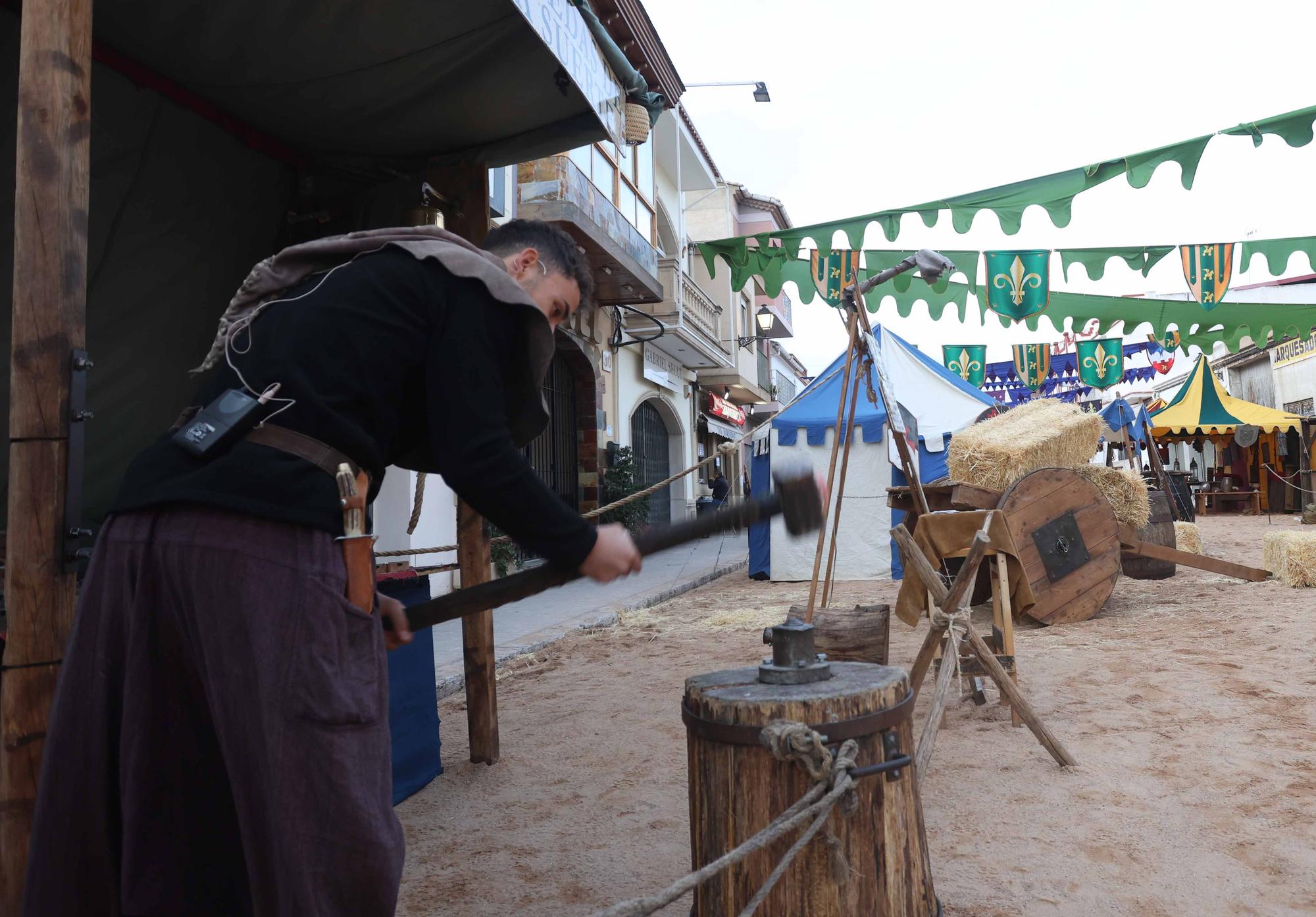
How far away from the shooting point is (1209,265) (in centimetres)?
818

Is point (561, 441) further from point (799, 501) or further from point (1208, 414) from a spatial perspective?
point (1208, 414)

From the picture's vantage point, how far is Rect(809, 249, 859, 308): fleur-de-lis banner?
7.91 metres

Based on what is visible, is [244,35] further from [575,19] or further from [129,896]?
[129,896]

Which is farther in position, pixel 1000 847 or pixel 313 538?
pixel 1000 847

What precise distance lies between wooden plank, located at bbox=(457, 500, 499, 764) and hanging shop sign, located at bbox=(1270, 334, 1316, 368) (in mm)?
24917

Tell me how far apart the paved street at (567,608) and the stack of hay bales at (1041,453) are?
2.26 meters

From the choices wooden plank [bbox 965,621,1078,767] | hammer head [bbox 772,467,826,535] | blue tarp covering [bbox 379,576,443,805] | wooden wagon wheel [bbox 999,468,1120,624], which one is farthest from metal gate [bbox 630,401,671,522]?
hammer head [bbox 772,467,826,535]

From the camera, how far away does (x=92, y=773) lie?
54.1 inches

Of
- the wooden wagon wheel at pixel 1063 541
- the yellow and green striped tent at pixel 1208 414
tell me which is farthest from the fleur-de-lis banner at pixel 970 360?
the wooden wagon wheel at pixel 1063 541

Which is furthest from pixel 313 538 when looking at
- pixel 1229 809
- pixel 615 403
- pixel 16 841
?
pixel 615 403

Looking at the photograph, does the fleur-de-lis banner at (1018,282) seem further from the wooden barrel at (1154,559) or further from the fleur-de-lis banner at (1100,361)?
the fleur-de-lis banner at (1100,361)

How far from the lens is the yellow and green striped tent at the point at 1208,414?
19.1 meters

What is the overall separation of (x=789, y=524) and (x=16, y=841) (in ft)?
5.50

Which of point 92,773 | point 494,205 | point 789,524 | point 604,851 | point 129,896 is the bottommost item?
point 604,851
